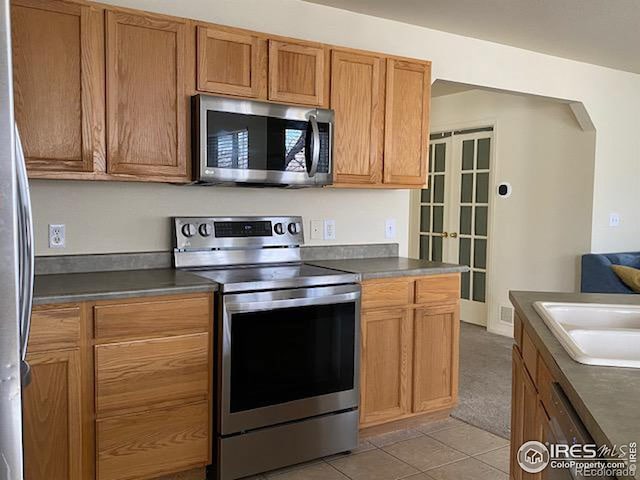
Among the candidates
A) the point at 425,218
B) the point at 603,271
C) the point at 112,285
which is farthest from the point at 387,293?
the point at 425,218

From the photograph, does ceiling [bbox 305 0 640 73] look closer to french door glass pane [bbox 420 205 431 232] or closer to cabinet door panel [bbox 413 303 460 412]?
cabinet door panel [bbox 413 303 460 412]

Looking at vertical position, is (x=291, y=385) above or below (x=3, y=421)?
below

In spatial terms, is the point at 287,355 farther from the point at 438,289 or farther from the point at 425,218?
the point at 425,218

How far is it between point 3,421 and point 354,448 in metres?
2.28

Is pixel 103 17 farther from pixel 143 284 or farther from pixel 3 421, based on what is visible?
pixel 3 421

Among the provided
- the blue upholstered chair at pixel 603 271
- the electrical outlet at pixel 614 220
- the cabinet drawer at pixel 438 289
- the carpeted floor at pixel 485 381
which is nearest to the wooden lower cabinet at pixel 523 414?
the cabinet drawer at pixel 438 289

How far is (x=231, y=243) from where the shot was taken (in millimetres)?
3109

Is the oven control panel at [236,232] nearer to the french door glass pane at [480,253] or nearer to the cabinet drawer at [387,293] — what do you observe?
the cabinet drawer at [387,293]

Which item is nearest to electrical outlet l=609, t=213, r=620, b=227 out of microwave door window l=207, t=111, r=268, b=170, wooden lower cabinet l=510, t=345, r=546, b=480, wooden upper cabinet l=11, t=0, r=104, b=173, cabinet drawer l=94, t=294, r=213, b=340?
wooden lower cabinet l=510, t=345, r=546, b=480

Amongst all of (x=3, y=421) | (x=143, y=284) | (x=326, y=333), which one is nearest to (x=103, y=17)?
(x=143, y=284)

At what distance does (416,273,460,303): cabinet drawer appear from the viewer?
3.20 m

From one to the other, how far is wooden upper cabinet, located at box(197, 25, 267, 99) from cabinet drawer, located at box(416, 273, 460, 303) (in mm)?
1305

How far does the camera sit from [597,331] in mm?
1748

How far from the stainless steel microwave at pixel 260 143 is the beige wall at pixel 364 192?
0.38 meters
